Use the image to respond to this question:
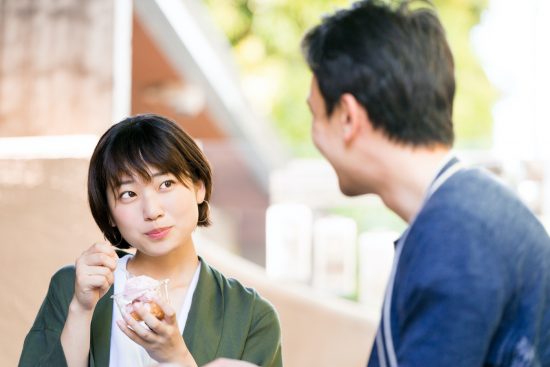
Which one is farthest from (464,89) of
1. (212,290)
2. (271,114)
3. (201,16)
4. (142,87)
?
(212,290)

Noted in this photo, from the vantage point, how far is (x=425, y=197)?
4.80ft

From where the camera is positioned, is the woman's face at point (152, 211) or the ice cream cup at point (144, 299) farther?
the woman's face at point (152, 211)

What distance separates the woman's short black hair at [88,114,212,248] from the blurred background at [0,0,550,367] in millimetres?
326

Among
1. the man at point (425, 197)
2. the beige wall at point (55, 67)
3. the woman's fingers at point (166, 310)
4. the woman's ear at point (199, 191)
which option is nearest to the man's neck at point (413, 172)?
the man at point (425, 197)

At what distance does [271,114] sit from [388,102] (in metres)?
11.9

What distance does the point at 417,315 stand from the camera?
1361mm

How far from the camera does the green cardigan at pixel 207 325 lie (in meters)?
1.91

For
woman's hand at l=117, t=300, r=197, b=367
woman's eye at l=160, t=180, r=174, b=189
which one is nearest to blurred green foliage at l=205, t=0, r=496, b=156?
woman's eye at l=160, t=180, r=174, b=189

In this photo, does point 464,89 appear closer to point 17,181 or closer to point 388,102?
point 17,181

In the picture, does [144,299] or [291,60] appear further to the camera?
[291,60]

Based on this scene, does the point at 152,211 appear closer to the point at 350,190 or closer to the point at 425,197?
the point at 350,190

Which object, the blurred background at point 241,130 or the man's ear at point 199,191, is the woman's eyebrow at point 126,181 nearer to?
the man's ear at point 199,191

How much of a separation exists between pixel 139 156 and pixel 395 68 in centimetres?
61

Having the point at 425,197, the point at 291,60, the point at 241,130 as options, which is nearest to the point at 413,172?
the point at 425,197
